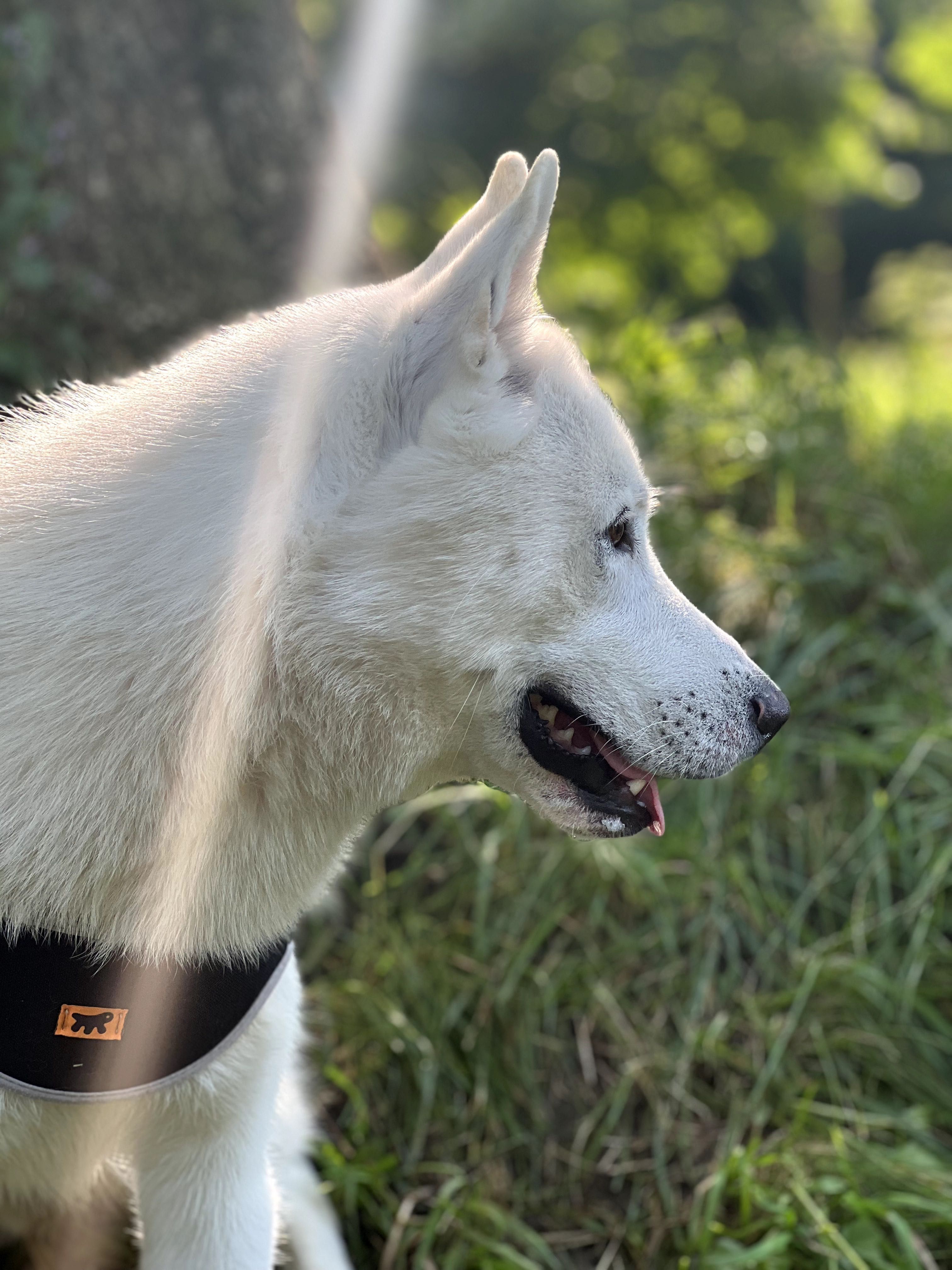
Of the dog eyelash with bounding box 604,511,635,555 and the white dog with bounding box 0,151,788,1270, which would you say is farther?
the dog eyelash with bounding box 604,511,635,555

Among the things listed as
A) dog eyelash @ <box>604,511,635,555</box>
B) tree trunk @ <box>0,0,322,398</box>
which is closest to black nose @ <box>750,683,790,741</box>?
dog eyelash @ <box>604,511,635,555</box>

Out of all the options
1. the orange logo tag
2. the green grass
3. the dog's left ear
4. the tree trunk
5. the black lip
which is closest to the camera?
the dog's left ear

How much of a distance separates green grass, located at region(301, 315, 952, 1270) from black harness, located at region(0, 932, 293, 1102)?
3.61ft

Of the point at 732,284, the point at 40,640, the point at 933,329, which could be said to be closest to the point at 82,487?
the point at 40,640

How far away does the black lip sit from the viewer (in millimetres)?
1950

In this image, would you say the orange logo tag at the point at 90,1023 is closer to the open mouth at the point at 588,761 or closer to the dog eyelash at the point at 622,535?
the open mouth at the point at 588,761

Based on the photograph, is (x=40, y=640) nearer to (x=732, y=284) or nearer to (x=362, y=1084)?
(x=362, y=1084)

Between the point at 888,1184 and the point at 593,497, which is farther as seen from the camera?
the point at 888,1184

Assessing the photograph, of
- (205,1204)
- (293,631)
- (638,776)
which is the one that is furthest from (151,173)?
(205,1204)

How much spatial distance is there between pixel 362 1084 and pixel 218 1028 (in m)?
1.30

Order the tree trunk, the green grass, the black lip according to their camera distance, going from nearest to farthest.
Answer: the black lip → the green grass → the tree trunk

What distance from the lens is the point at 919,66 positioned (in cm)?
1288

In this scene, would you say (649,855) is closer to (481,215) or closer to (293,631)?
(293,631)

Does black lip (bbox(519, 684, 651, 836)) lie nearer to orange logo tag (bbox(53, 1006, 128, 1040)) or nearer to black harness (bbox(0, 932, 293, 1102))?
black harness (bbox(0, 932, 293, 1102))
